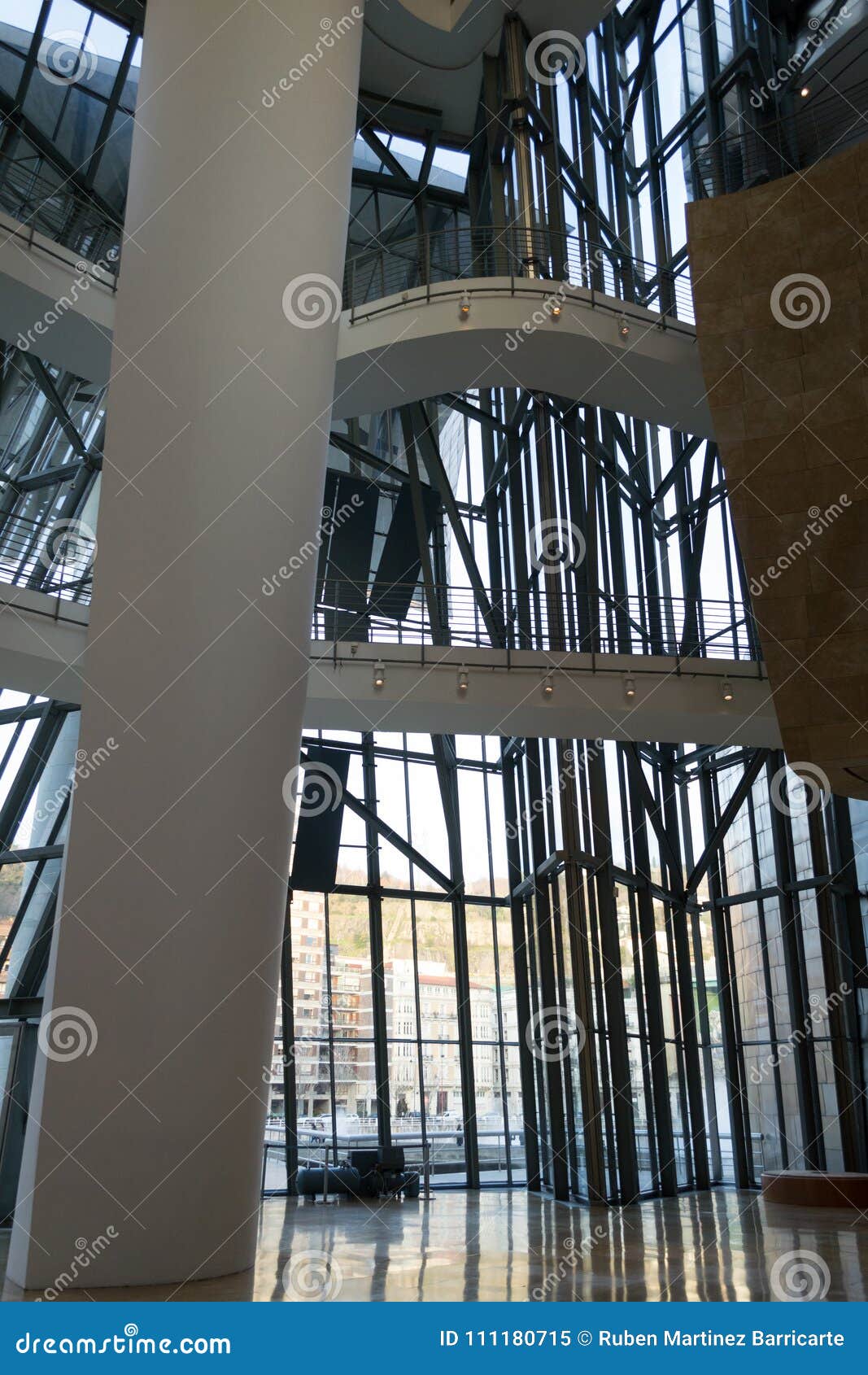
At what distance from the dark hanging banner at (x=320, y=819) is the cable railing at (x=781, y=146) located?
37.2 ft

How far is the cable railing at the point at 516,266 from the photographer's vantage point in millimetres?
18141

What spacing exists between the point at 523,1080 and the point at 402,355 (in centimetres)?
1240

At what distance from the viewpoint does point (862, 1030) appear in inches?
724

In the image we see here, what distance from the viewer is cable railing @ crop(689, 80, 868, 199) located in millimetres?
17500

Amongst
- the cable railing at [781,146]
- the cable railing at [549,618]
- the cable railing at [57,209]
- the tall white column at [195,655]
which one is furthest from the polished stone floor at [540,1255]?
the cable railing at [781,146]

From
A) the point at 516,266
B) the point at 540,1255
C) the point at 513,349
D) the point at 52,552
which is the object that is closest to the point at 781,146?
the point at 516,266

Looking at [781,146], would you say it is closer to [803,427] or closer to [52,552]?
[803,427]

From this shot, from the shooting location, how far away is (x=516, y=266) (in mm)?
18516

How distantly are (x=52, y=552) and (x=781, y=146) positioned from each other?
13808 mm

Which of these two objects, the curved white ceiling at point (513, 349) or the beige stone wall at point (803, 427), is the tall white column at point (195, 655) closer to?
the curved white ceiling at point (513, 349)

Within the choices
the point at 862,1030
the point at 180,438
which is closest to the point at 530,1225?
the point at 862,1030

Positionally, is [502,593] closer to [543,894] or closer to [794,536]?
[543,894]

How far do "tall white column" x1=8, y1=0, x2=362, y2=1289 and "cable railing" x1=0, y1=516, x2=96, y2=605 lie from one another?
8.38 metres

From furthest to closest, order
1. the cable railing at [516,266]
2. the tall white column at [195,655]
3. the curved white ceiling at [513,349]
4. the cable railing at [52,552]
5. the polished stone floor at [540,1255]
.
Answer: the cable railing at [516,266] < the cable railing at [52,552] < the curved white ceiling at [513,349] < the tall white column at [195,655] < the polished stone floor at [540,1255]
